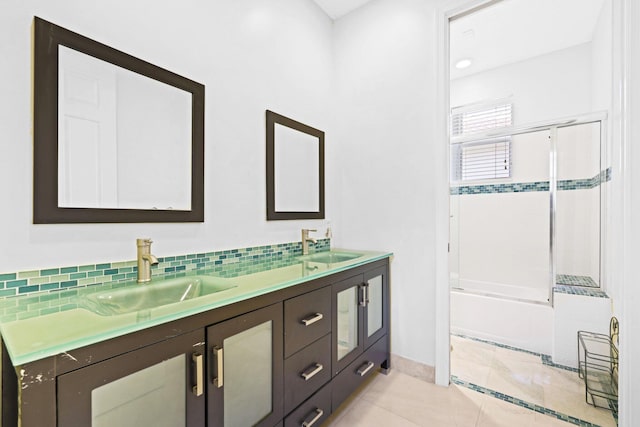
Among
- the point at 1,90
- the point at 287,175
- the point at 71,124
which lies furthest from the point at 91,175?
the point at 287,175

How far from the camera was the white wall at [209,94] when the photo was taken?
3.35ft

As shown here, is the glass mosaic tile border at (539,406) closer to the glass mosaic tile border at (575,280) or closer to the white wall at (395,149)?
the white wall at (395,149)

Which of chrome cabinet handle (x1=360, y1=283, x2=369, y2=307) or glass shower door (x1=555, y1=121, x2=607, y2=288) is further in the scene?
glass shower door (x1=555, y1=121, x2=607, y2=288)

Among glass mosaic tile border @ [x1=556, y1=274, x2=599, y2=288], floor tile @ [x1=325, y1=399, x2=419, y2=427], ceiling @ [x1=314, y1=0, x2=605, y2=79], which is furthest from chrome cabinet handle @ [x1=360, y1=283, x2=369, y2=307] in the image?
ceiling @ [x1=314, y1=0, x2=605, y2=79]

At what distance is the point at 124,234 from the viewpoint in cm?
127

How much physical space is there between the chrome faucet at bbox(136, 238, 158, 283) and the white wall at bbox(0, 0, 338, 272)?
68 millimetres

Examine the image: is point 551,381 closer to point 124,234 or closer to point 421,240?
point 421,240

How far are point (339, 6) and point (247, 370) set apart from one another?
255 cm

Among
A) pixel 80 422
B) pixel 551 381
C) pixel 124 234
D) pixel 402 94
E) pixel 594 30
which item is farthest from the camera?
pixel 594 30

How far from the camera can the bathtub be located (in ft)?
7.94

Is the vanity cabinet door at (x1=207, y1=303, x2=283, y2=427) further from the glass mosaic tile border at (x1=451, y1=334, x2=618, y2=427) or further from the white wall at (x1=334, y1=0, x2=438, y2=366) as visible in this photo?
the glass mosaic tile border at (x1=451, y1=334, x2=618, y2=427)

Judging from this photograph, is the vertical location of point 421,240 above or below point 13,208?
below

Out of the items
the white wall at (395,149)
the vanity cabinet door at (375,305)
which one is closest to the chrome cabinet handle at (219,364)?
the vanity cabinet door at (375,305)

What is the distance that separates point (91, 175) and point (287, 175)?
3.67 feet
